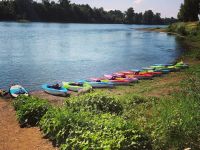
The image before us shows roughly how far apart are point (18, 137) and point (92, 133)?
4501 millimetres

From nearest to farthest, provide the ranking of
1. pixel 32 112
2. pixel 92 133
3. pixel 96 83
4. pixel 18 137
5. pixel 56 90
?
1. pixel 92 133
2. pixel 18 137
3. pixel 32 112
4. pixel 56 90
5. pixel 96 83

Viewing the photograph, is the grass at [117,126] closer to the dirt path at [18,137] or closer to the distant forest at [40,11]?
the dirt path at [18,137]

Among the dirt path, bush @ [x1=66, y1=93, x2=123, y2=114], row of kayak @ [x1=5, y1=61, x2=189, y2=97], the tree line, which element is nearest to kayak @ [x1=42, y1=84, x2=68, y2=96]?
row of kayak @ [x1=5, y1=61, x2=189, y2=97]

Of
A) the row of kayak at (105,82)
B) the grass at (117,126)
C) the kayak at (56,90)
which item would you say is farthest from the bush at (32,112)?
the kayak at (56,90)

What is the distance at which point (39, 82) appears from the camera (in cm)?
2898

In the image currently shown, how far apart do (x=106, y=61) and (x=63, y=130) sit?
32870 millimetres

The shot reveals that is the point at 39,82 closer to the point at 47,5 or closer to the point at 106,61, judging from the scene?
the point at 106,61

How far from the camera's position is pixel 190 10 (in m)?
106

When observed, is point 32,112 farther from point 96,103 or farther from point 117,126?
point 117,126

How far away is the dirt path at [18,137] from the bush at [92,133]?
1.60 ft

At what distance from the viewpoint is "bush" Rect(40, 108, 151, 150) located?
939 centimetres

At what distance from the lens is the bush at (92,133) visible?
939cm

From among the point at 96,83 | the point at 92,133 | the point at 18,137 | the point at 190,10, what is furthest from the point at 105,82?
the point at 190,10

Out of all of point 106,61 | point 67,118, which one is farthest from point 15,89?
point 106,61
